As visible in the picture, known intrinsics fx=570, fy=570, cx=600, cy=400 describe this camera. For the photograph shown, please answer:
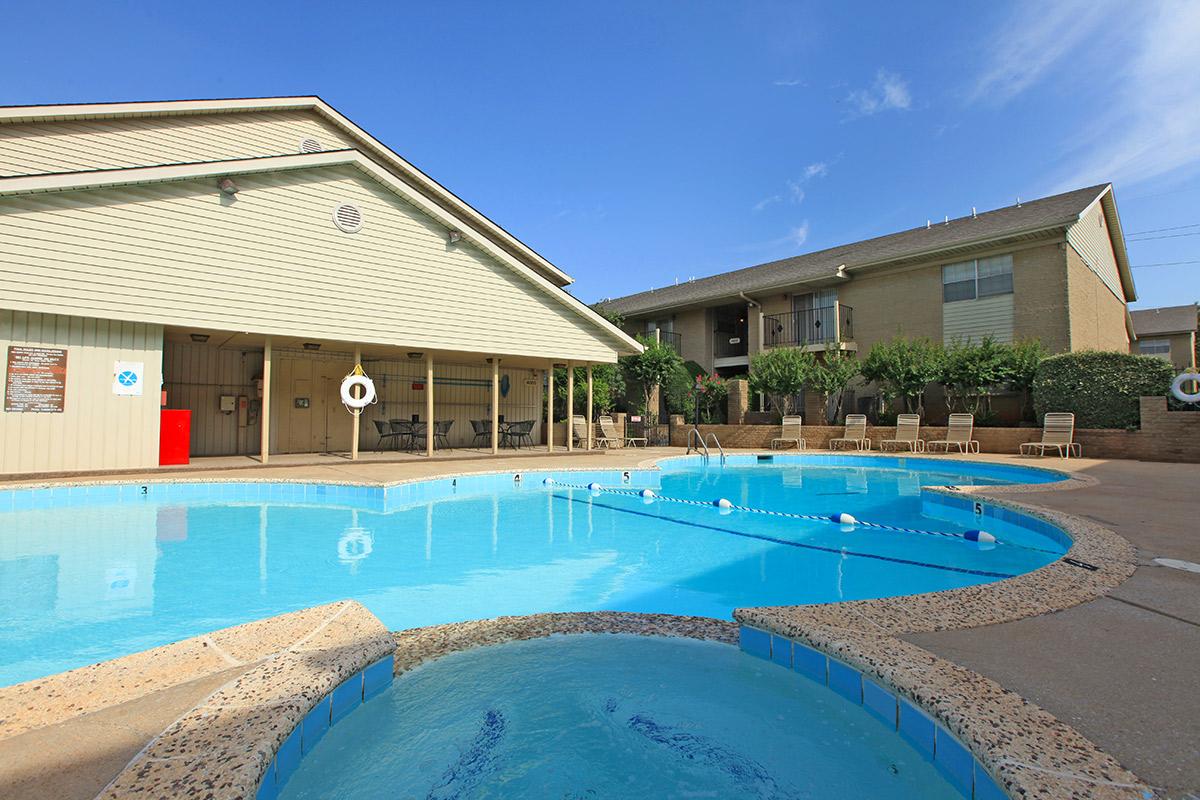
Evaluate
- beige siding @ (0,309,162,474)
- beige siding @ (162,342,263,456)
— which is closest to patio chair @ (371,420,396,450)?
beige siding @ (162,342,263,456)

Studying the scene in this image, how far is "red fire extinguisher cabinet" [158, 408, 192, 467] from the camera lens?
10.4 metres

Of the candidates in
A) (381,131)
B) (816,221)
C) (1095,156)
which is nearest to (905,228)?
(816,221)

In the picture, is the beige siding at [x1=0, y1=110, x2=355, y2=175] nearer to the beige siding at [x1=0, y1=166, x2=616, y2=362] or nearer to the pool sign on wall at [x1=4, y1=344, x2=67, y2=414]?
the beige siding at [x1=0, y1=166, x2=616, y2=362]

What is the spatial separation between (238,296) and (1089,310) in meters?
22.2

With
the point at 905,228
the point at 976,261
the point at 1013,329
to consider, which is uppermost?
the point at 905,228

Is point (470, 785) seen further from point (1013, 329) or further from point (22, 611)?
point (1013, 329)

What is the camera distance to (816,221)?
82.5 feet

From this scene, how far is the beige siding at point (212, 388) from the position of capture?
12.6 m

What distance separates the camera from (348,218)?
Answer: 11656mm

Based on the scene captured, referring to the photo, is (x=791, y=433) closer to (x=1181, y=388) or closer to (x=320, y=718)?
(x=1181, y=388)

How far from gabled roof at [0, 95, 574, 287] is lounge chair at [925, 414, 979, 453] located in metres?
12.1

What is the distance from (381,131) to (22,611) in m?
15.0

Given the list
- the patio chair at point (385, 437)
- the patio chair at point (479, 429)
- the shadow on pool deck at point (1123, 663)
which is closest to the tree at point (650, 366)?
the patio chair at point (479, 429)

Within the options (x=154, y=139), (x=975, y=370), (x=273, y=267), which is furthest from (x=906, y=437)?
(x=154, y=139)
